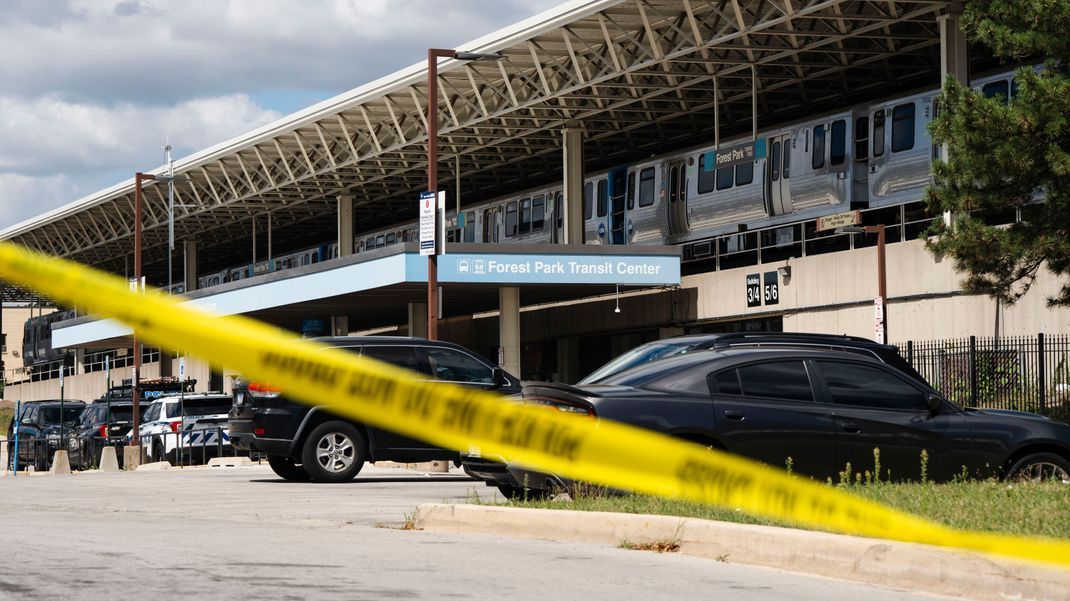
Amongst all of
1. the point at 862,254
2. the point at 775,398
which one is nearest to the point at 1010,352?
the point at 862,254

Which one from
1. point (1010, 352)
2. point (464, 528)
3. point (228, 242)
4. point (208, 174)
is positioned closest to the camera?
point (464, 528)

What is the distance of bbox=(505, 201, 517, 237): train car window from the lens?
50281 mm

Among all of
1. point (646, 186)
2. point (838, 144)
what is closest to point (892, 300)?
point (838, 144)

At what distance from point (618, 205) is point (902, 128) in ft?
42.7

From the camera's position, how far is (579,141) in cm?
4766

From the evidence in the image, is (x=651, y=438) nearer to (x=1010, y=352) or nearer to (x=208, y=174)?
(x=1010, y=352)

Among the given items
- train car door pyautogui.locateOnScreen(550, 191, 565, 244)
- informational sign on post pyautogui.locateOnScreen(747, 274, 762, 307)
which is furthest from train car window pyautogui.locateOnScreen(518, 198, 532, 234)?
informational sign on post pyautogui.locateOnScreen(747, 274, 762, 307)

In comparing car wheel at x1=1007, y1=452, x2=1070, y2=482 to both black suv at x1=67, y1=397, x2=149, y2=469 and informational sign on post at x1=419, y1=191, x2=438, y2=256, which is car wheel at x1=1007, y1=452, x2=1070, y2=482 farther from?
black suv at x1=67, y1=397, x2=149, y2=469

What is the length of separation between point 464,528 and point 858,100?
123ft

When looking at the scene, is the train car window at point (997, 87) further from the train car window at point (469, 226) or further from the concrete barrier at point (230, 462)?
the train car window at point (469, 226)

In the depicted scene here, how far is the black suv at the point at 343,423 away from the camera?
18.7 m

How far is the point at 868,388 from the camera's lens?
42.3ft

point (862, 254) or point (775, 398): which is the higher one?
point (862, 254)

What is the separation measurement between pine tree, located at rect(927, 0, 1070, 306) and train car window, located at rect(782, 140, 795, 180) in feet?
45.2
